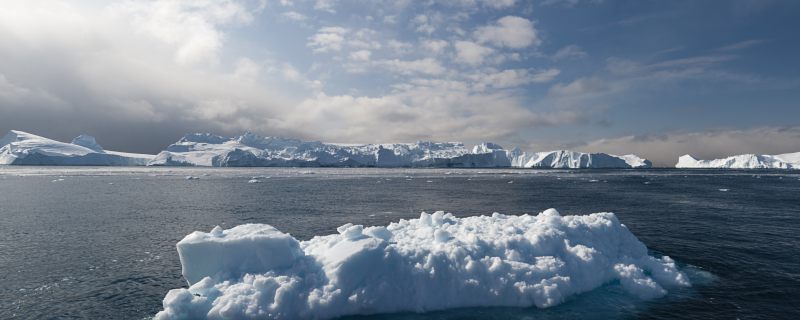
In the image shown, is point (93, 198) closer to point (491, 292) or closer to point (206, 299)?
point (206, 299)

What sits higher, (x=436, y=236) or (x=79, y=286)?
(x=436, y=236)

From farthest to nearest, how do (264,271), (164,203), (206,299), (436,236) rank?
(164,203) → (436,236) → (264,271) → (206,299)

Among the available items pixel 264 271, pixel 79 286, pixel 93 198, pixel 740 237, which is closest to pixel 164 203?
pixel 93 198

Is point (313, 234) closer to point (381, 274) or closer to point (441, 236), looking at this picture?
point (441, 236)

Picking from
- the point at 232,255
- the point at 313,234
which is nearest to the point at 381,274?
the point at 232,255

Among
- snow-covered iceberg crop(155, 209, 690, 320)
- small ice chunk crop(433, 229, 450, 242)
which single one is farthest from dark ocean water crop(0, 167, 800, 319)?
small ice chunk crop(433, 229, 450, 242)

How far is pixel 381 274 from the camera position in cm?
1262

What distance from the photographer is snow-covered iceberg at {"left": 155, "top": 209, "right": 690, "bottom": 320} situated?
37.9ft

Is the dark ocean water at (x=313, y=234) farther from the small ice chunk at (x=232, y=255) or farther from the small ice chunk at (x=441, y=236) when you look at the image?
the small ice chunk at (x=441, y=236)

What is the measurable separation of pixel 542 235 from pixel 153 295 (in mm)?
14045

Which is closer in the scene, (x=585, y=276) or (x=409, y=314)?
(x=409, y=314)

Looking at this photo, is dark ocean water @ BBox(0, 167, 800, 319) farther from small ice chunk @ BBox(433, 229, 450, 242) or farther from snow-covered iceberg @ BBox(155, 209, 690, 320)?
small ice chunk @ BBox(433, 229, 450, 242)

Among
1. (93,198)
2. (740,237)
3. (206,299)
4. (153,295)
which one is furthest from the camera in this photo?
(93,198)

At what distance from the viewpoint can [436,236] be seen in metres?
14.6
